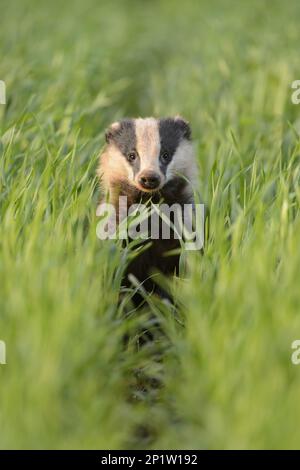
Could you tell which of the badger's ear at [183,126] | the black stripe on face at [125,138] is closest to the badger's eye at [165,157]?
the black stripe on face at [125,138]

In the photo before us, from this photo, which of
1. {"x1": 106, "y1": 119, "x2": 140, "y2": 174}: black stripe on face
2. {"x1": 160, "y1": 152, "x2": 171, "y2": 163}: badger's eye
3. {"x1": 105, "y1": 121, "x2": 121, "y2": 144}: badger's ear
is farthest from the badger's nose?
{"x1": 105, "y1": 121, "x2": 121, "y2": 144}: badger's ear

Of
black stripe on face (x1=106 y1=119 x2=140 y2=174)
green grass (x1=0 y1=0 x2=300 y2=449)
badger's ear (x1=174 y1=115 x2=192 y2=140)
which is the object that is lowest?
green grass (x1=0 y1=0 x2=300 y2=449)

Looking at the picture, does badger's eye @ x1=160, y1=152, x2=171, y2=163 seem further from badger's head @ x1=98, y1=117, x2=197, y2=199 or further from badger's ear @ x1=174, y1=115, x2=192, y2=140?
badger's ear @ x1=174, y1=115, x2=192, y2=140

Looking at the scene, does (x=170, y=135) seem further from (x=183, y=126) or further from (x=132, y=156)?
(x=132, y=156)

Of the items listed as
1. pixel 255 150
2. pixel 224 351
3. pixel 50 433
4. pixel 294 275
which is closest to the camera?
pixel 50 433

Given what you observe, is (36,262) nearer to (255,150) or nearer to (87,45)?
(255,150)

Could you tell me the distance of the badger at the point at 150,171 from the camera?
474cm

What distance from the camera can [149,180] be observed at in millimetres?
4719

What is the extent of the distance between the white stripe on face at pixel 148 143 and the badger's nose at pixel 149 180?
0.26 feet

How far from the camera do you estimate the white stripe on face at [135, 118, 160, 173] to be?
16.0 feet

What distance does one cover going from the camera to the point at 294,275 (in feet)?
12.4

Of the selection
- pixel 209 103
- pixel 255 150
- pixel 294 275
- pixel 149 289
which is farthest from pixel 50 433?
pixel 209 103

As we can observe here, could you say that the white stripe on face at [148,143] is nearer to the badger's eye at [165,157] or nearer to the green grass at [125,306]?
the badger's eye at [165,157]

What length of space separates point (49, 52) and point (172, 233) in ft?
12.9
